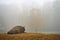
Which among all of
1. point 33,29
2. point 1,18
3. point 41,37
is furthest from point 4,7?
point 41,37

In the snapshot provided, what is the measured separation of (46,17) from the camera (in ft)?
5.28

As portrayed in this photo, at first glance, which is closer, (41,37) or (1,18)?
(41,37)

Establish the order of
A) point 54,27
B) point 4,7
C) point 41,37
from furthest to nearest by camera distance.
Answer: point 4,7 < point 54,27 < point 41,37

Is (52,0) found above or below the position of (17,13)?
above

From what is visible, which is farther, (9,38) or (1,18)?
(1,18)

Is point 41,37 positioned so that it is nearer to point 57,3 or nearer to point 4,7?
point 57,3

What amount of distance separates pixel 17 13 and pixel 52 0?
0.46 m

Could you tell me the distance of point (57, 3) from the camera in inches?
62.7

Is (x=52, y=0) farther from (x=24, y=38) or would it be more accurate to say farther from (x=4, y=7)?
(x=24, y=38)

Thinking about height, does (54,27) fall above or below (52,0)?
below

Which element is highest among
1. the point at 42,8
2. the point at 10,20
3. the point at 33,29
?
the point at 42,8

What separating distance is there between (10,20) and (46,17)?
1.51 ft

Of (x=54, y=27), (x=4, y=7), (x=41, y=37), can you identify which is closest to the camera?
(x=41, y=37)

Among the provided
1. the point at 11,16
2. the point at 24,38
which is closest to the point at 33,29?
the point at 11,16
